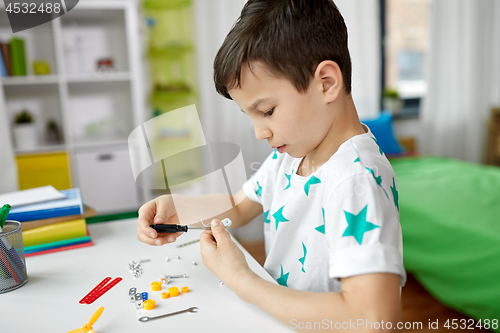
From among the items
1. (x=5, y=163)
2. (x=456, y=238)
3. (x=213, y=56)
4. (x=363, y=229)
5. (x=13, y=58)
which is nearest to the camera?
(x=363, y=229)

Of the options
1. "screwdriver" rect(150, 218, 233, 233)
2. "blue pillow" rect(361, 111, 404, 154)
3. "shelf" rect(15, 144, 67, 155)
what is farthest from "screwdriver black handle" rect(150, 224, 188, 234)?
"blue pillow" rect(361, 111, 404, 154)

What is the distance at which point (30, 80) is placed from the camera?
1894 mm

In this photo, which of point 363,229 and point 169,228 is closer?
point 363,229

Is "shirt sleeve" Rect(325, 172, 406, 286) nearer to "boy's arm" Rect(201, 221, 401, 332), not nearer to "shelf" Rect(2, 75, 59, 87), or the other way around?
"boy's arm" Rect(201, 221, 401, 332)

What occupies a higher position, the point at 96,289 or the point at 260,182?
the point at 260,182

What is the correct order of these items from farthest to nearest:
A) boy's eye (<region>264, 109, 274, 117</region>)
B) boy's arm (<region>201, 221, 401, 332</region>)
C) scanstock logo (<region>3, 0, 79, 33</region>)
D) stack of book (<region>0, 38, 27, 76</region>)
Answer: stack of book (<region>0, 38, 27, 76</region>) < scanstock logo (<region>3, 0, 79, 33</region>) < boy's eye (<region>264, 109, 274, 117</region>) < boy's arm (<region>201, 221, 401, 332</region>)

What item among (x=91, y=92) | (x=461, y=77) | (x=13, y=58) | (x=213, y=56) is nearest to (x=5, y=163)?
(x=13, y=58)

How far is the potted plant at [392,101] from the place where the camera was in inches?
102

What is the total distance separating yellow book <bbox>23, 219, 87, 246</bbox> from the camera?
73 cm

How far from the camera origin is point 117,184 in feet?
6.64

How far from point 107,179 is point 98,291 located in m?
1.53

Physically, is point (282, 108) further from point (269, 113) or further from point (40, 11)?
point (40, 11)

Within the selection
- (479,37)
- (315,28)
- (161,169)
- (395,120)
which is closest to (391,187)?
(315,28)

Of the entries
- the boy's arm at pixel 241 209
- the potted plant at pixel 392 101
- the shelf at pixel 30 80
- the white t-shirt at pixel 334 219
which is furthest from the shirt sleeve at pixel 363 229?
the potted plant at pixel 392 101
